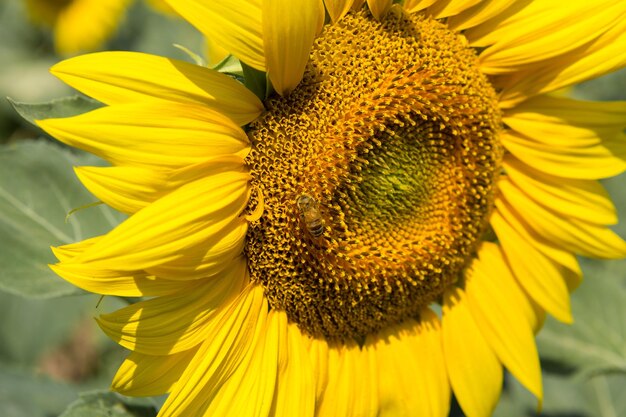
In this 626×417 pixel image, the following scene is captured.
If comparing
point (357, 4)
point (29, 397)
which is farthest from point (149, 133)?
point (29, 397)

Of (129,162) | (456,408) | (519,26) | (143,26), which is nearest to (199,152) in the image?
(129,162)

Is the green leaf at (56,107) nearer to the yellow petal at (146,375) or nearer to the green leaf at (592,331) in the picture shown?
the yellow petal at (146,375)

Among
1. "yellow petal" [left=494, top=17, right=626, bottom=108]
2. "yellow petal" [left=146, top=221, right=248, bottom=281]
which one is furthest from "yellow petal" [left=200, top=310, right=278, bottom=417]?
"yellow petal" [left=494, top=17, right=626, bottom=108]

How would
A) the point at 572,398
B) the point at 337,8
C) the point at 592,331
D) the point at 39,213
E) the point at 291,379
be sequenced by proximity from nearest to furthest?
the point at 337,8
the point at 291,379
the point at 39,213
the point at 592,331
the point at 572,398

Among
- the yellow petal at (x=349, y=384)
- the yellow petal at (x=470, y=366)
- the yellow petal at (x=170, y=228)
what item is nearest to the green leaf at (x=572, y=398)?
the yellow petal at (x=470, y=366)

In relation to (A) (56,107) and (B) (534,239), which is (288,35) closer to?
(A) (56,107)

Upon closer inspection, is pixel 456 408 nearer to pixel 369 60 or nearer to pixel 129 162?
pixel 369 60

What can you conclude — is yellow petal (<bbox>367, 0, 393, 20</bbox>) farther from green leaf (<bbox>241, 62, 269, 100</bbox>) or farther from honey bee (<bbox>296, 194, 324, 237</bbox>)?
honey bee (<bbox>296, 194, 324, 237</bbox>)
